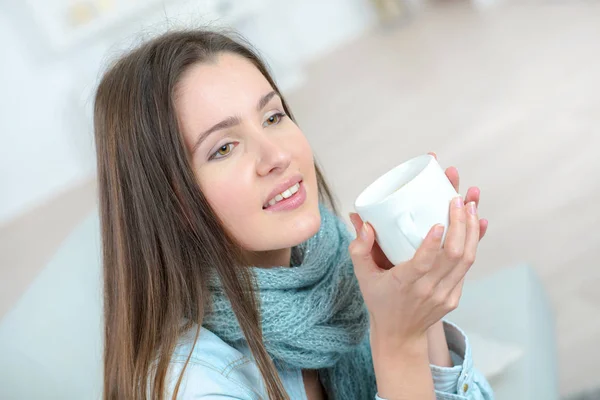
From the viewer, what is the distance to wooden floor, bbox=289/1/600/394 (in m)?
2.60

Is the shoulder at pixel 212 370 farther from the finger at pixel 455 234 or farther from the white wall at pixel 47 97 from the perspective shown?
the white wall at pixel 47 97

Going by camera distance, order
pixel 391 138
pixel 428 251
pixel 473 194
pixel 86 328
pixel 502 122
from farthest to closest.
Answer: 1. pixel 391 138
2. pixel 502 122
3. pixel 86 328
4. pixel 473 194
5. pixel 428 251

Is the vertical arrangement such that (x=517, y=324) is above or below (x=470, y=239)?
below

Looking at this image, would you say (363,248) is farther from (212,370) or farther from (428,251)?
(212,370)

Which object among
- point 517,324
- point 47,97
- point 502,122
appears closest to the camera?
point 517,324

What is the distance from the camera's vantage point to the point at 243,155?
1232 mm

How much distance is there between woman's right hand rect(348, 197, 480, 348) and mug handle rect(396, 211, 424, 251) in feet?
0.07

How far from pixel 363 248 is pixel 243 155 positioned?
26 centimetres

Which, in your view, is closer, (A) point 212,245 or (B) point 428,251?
(B) point 428,251

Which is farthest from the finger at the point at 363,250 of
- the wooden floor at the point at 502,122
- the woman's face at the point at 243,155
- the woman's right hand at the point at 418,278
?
the wooden floor at the point at 502,122

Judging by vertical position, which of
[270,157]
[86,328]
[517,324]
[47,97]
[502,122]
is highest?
[47,97]

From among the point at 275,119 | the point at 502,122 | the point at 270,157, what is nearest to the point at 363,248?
the point at 270,157

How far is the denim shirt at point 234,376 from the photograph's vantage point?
1.17 meters

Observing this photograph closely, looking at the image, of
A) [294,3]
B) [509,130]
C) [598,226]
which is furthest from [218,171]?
[294,3]
